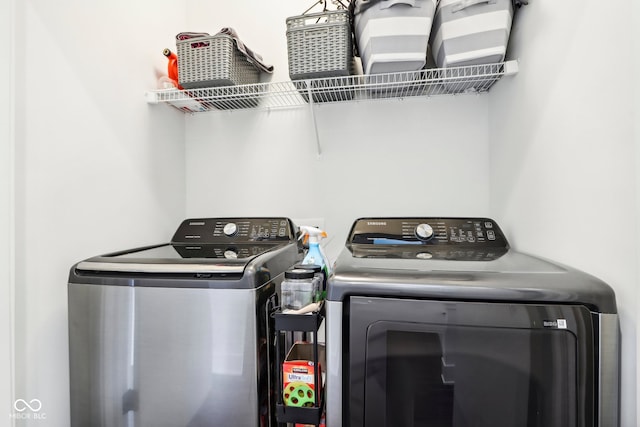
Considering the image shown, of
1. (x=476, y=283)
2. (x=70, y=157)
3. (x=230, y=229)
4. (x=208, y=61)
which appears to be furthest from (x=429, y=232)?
(x=70, y=157)

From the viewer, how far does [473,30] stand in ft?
3.93

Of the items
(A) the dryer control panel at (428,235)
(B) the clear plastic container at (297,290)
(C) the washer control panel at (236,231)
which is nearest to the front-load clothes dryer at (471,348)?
(B) the clear plastic container at (297,290)

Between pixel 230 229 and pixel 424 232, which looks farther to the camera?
pixel 230 229

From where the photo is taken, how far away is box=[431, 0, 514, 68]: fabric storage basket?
1168 millimetres

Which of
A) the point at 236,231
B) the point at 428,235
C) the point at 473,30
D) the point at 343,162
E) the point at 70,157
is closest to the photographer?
the point at 70,157

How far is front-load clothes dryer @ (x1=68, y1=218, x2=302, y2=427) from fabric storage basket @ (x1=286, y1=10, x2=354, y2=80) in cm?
78

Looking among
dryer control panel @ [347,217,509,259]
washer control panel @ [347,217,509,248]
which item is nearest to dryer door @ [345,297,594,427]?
dryer control panel @ [347,217,509,259]

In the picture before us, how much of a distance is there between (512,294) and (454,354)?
200 mm

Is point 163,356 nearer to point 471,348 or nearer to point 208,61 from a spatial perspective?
point 471,348

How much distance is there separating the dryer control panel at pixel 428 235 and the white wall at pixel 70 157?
97 cm

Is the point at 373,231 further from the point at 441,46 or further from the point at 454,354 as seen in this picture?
the point at 441,46

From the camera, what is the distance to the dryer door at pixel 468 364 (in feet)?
2.49

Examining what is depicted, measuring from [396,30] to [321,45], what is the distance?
288mm

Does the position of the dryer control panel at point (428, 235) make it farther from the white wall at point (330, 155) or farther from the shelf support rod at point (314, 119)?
the shelf support rod at point (314, 119)
